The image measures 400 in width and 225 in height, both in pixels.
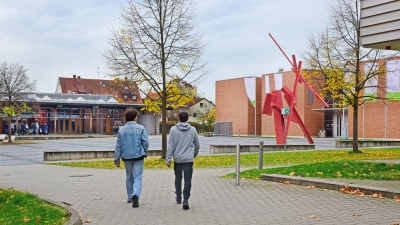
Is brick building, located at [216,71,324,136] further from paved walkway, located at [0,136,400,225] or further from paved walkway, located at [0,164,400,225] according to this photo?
paved walkway, located at [0,164,400,225]

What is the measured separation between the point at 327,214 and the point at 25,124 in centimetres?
6022

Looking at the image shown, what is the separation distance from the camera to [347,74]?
2536 centimetres

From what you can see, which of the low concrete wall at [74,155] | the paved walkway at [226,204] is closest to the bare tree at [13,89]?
the low concrete wall at [74,155]

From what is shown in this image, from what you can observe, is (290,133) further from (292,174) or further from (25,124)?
(292,174)

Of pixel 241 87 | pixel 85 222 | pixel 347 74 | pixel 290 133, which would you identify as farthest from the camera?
pixel 241 87

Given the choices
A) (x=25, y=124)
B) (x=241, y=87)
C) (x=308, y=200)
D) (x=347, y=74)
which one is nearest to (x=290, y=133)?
(x=241, y=87)

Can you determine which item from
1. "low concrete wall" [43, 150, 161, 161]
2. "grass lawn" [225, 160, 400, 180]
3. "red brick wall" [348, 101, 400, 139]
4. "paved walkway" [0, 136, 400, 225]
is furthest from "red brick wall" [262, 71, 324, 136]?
"paved walkway" [0, 136, 400, 225]

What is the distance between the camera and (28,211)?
7.61 m

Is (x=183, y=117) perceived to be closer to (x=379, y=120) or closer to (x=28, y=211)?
(x=28, y=211)

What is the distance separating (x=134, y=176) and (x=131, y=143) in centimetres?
57

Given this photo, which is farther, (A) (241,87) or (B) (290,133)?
(A) (241,87)

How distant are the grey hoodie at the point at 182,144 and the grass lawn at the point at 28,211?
6.54 ft

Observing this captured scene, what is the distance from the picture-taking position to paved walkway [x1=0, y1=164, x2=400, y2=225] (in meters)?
7.35

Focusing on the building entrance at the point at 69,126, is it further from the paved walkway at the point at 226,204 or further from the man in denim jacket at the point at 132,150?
the man in denim jacket at the point at 132,150
